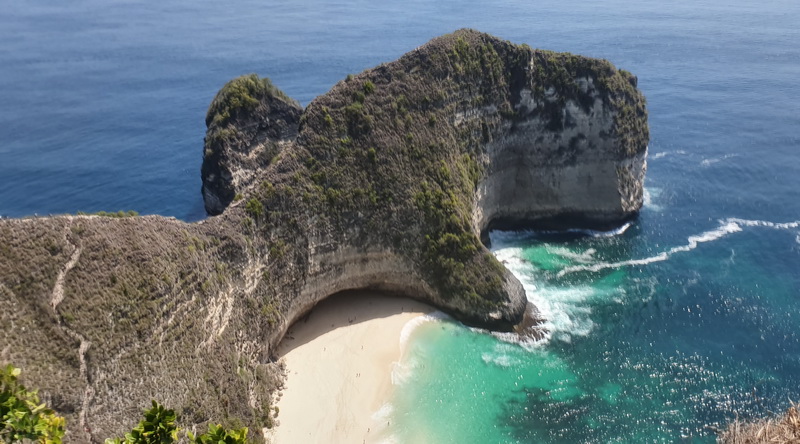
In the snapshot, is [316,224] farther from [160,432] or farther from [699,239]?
[699,239]

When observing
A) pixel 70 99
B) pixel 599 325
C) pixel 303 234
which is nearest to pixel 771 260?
pixel 599 325

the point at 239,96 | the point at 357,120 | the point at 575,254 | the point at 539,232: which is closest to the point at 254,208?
the point at 357,120

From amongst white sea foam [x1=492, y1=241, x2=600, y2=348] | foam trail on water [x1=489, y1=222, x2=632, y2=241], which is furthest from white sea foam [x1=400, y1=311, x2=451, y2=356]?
foam trail on water [x1=489, y1=222, x2=632, y2=241]

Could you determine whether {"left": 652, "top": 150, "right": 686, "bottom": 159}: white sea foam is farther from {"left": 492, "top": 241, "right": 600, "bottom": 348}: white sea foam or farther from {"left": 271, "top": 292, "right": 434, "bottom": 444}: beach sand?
{"left": 271, "top": 292, "right": 434, "bottom": 444}: beach sand

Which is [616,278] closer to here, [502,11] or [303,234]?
[303,234]

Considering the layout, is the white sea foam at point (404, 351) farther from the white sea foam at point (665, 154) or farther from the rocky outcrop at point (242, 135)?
the white sea foam at point (665, 154)

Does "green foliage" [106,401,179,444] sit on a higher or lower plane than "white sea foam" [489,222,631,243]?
higher

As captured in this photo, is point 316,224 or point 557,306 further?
point 557,306
